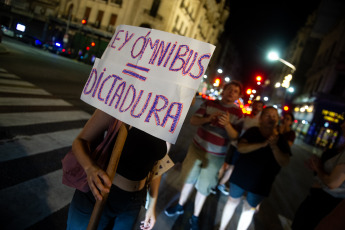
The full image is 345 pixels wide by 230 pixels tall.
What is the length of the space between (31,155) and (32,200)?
130 centimetres

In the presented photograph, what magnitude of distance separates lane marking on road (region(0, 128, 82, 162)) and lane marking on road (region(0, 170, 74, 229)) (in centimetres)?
80

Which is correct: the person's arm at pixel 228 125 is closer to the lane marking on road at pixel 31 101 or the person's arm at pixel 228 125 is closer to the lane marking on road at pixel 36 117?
the lane marking on road at pixel 36 117

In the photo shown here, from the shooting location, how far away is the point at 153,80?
1334 millimetres

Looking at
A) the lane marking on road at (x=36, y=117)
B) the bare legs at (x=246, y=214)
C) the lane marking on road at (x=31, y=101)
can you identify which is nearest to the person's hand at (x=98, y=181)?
the bare legs at (x=246, y=214)

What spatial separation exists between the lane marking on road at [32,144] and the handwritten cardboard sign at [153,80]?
3.13 m

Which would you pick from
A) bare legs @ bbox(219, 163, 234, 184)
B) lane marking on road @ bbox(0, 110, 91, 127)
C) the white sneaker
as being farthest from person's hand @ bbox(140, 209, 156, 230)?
lane marking on road @ bbox(0, 110, 91, 127)

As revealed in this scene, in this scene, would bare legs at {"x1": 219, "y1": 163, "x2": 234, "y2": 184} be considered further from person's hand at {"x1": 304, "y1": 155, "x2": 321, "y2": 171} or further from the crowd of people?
person's hand at {"x1": 304, "y1": 155, "x2": 321, "y2": 171}

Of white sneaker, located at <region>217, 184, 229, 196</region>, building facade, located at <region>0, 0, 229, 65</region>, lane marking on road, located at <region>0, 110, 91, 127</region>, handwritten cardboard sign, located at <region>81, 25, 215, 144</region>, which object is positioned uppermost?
building facade, located at <region>0, 0, 229, 65</region>

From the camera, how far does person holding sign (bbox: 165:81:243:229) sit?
3.26 metres

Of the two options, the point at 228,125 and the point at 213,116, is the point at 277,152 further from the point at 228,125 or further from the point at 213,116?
the point at 213,116

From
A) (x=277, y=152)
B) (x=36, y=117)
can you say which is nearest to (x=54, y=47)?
(x=36, y=117)

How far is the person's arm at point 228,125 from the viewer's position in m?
2.98

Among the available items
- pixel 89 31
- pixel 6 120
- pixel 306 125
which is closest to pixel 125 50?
pixel 6 120

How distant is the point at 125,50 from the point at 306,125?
28026 mm
